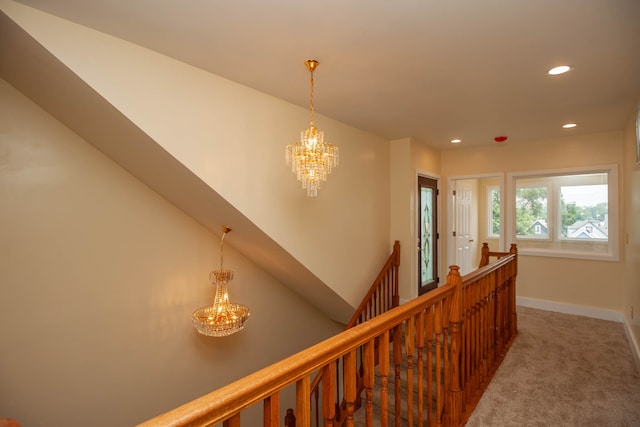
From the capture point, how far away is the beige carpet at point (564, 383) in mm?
2133

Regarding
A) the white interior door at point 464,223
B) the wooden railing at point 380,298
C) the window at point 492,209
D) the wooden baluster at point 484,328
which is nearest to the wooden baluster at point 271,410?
the wooden baluster at point 484,328

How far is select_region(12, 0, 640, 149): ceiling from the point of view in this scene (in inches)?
64.8

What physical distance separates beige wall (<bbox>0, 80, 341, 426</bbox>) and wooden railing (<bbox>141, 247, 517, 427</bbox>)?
173 centimetres

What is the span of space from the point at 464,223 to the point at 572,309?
2057 millimetres

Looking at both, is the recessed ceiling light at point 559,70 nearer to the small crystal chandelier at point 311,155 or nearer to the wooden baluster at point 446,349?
the small crystal chandelier at point 311,155

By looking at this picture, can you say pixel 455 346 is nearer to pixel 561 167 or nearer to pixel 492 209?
pixel 561 167

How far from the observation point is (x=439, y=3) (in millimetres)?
1594

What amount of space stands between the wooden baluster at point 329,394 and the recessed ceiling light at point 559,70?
103 inches

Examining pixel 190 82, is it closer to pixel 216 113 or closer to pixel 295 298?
pixel 216 113

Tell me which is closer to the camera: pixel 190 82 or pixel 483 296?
pixel 190 82

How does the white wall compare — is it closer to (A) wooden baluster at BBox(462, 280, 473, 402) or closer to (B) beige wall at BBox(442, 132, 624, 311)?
(A) wooden baluster at BBox(462, 280, 473, 402)

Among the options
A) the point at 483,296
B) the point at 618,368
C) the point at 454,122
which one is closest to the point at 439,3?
the point at 483,296

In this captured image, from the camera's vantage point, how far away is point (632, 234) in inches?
128

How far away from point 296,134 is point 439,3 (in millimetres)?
1750
